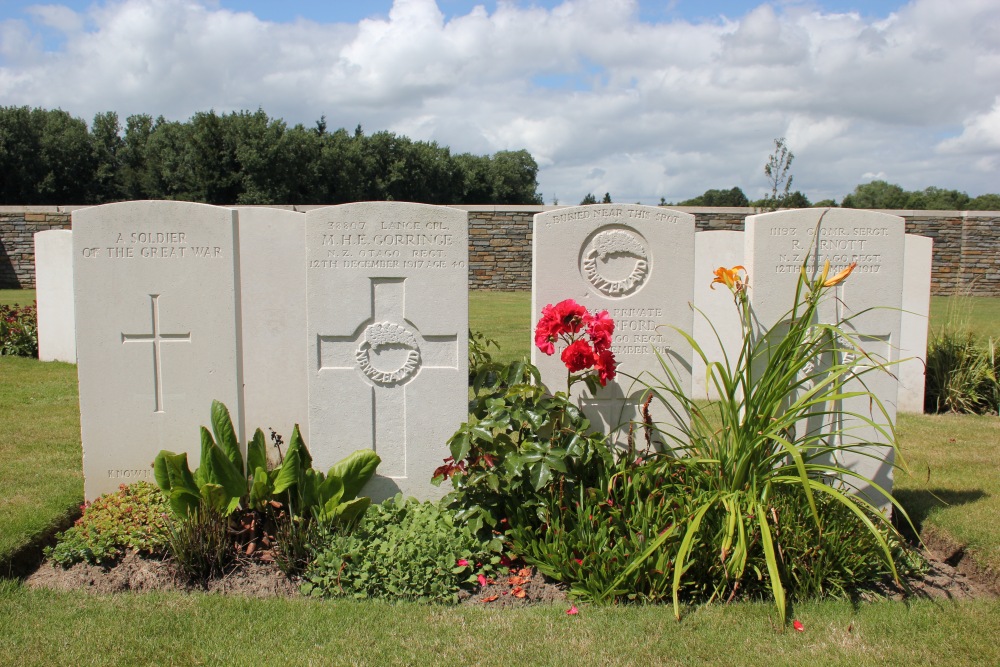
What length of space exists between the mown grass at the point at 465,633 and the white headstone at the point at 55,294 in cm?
589

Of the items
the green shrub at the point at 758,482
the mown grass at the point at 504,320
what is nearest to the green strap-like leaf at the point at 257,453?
the green shrub at the point at 758,482

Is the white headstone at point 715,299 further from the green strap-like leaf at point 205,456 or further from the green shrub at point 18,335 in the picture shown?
the green shrub at point 18,335

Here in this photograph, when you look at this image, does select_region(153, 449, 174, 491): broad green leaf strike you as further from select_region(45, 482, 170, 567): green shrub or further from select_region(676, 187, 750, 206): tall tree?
select_region(676, 187, 750, 206): tall tree

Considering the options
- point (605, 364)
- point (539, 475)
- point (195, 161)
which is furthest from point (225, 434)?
point (195, 161)

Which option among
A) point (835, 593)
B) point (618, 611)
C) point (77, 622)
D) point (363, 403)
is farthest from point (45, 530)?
point (835, 593)

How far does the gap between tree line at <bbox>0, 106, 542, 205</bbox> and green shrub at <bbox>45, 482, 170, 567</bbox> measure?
28085 mm

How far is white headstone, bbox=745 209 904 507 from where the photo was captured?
416 centimetres

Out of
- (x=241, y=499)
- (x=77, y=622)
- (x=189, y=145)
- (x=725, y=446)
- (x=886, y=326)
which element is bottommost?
(x=77, y=622)

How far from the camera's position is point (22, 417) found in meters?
6.24

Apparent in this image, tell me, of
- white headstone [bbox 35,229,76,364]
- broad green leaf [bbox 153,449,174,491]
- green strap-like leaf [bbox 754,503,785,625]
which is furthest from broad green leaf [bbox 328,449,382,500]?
white headstone [bbox 35,229,76,364]

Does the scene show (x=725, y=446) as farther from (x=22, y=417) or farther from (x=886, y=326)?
(x=22, y=417)

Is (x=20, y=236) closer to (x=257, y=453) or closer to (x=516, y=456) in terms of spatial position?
(x=257, y=453)

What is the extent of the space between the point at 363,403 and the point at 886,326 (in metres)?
3.07

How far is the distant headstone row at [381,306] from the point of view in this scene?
4.02 metres
